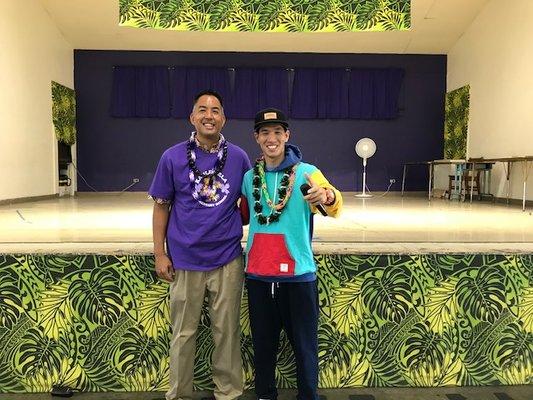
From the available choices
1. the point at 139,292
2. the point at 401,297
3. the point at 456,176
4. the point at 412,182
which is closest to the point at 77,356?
the point at 139,292

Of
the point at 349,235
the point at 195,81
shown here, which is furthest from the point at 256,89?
the point at 349,235

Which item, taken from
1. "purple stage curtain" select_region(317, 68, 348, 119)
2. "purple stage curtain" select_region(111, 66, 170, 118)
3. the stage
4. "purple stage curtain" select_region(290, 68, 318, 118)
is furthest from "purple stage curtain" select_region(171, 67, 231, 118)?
the stage

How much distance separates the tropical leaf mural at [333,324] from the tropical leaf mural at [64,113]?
724cm

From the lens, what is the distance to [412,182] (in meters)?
10.0

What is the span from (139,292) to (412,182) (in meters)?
8.79

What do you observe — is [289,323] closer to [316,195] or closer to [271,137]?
[316,195]

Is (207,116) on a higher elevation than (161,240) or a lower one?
higher

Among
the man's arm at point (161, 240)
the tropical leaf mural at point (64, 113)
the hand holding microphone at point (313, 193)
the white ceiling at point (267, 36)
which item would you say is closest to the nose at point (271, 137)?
the hand holding microphone at point (313, 193)

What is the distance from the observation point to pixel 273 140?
1683 mm

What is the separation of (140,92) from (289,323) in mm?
8604

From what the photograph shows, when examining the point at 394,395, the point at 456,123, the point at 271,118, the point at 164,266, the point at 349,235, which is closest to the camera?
the point at 271,118

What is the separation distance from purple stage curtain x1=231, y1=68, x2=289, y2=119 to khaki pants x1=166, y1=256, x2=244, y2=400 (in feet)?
26.4

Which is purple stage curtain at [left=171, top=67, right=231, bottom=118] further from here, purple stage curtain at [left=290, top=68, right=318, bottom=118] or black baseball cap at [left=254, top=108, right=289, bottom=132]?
black baseball cap at [left=254, top=108, right=289, bottom=132]

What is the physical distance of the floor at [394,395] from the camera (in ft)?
6.79
